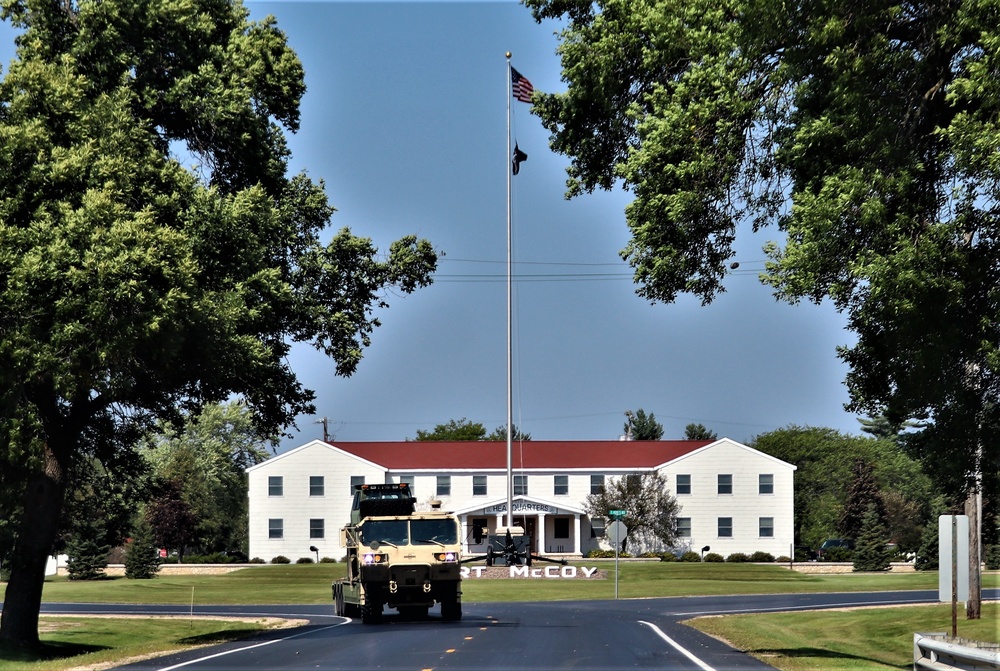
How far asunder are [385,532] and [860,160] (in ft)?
55.5

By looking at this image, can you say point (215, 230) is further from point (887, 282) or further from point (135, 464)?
point (887, 282)

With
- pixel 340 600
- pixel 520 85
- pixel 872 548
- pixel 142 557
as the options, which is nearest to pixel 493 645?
pixel 340 600

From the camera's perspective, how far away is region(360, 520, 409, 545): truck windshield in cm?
3150

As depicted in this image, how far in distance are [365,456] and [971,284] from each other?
75.4 metres

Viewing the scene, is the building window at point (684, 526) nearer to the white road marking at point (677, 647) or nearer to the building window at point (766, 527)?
the building window at point (766, 527)

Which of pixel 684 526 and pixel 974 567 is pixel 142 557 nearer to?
pixel 684 526

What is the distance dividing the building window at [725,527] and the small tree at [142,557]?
36711mm

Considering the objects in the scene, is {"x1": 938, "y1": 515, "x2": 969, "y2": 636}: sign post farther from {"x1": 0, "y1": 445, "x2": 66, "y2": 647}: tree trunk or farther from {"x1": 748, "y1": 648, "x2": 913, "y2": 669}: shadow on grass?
{"x1": 0, "y1": 445, "x2": 66, "y2": 647}: tree trunk

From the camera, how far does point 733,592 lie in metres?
53.9

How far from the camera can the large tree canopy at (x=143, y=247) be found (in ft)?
73.5

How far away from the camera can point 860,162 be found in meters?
18.8

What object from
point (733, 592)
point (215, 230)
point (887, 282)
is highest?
point (215, 230)

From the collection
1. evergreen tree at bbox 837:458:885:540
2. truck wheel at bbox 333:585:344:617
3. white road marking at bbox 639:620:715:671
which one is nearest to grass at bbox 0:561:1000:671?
white road marking at bbox 639:620:715:671

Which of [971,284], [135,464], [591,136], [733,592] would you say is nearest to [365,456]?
[733,592]
